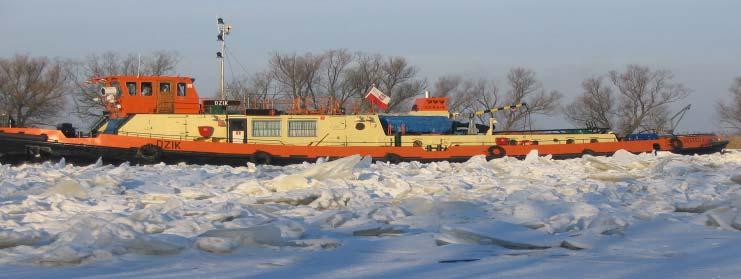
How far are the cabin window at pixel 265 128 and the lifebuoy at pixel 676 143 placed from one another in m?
11.0

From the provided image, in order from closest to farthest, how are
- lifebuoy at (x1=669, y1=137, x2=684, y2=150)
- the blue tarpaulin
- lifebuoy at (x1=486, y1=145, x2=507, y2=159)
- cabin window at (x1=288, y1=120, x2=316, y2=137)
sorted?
1. cabin window at (x1=288, y1=120, x2=316, y2=137)
2. lifebuoy at (x1=486, y1=145, x2=507, y2=159)
3. the blue tarpaulin
4. lifebuoy at (x1=669, y1=137, x2=684, y2=150)

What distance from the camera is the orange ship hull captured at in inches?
760

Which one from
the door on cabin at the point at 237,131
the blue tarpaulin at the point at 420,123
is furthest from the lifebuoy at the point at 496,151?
the door on cabin at the point at 237,131

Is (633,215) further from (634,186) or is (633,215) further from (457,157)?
(457,157)

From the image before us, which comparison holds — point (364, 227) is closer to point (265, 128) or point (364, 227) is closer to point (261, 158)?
point (261, 158)

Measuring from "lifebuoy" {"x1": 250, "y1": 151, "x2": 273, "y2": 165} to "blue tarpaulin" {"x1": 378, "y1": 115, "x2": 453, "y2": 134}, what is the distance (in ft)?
12.2

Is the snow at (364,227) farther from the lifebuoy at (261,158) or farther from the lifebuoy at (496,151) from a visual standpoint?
the lifebuoy at (496,151)

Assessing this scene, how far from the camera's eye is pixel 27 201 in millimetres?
9469

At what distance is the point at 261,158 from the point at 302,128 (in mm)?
1647

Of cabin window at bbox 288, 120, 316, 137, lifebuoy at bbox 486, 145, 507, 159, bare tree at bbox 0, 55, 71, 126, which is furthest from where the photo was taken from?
bare tree at bbox 0, 55, 71, 126

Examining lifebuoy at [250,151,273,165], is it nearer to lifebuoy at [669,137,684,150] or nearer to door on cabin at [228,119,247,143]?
door on cabin at [228,119,247,143]

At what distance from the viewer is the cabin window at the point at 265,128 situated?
20953 mm

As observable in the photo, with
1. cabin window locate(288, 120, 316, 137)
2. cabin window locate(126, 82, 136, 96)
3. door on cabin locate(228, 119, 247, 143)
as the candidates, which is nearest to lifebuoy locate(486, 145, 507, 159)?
cabin window locate(288, 120, 316, 137)

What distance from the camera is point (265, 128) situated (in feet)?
68.8
